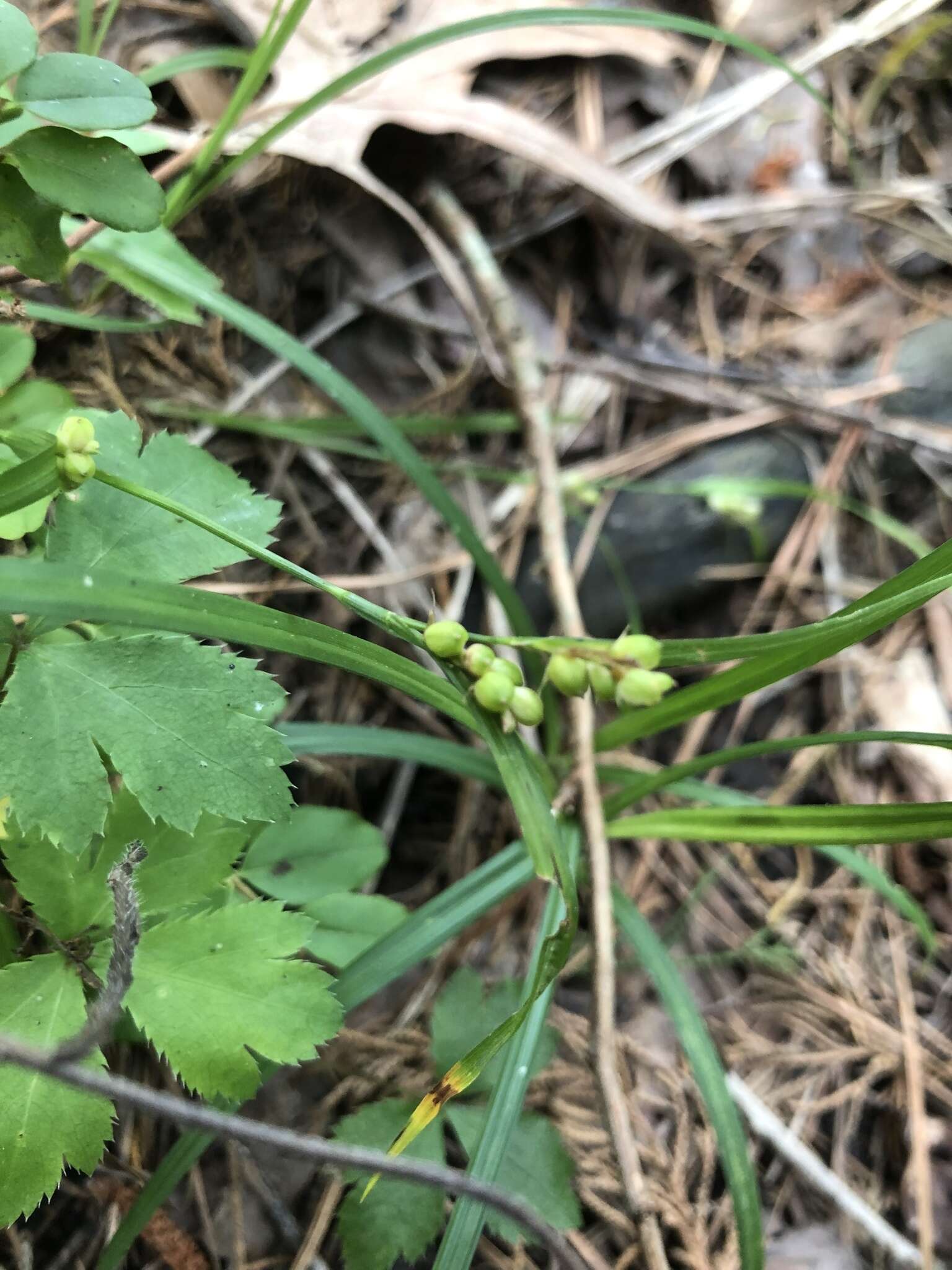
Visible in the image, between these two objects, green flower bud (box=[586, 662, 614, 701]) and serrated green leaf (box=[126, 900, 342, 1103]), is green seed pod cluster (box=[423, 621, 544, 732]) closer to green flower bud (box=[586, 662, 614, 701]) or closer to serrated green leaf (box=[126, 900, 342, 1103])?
green flower bud (box=[586, 662, 614, 701])

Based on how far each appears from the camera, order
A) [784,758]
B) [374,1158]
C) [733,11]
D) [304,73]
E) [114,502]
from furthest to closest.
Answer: [733,11] < [784,758] < [304,73] < [114,502] < [374,1158]

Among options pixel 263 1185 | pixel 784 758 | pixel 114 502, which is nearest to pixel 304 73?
pixel 114 502

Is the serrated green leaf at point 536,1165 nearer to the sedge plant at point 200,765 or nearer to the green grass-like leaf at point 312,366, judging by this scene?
the sedge plant at point 200,765

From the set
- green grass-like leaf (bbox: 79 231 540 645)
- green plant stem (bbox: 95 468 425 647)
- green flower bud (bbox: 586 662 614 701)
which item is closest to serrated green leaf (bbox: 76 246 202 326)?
green grass-like leaf (bbox: 79 231 540 645)

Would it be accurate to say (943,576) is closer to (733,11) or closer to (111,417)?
(111,417)

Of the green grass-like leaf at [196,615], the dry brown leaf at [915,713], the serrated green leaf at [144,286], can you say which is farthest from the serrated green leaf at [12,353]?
the dry brown leaf at [915,713]

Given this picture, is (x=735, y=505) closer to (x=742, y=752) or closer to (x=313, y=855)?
(x=742, y=752)
